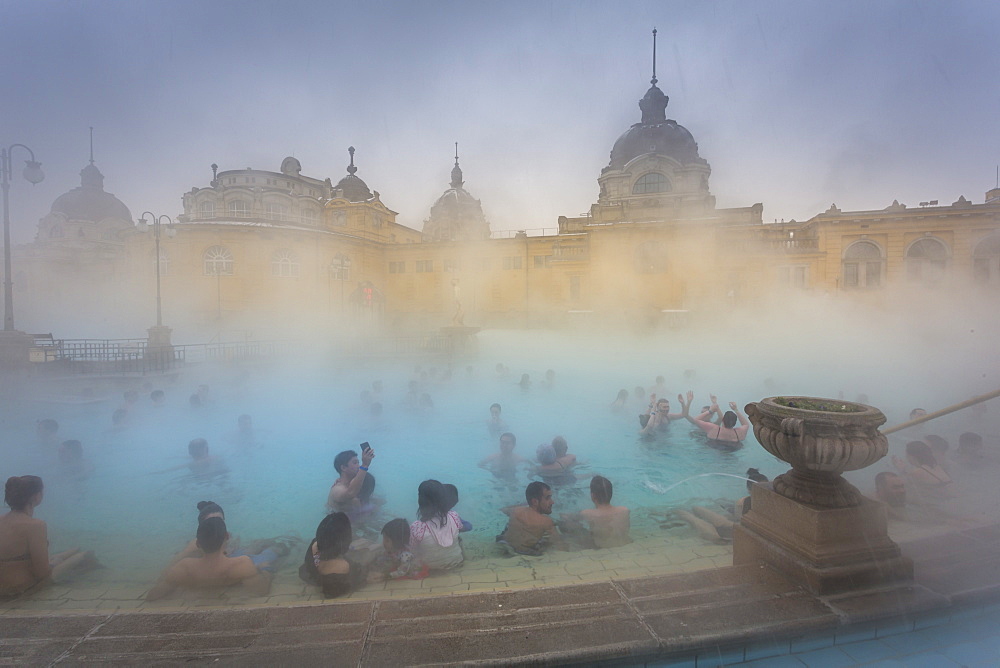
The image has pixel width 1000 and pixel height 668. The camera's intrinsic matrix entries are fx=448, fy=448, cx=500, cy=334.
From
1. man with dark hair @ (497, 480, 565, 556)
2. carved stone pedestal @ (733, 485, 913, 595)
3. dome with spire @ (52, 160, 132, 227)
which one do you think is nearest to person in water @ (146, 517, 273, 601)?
man with dark hair @ (497, 480, 565, 556)

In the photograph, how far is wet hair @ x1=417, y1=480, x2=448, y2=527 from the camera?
14.9 ft

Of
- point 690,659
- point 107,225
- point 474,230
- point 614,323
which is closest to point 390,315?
point 474,230

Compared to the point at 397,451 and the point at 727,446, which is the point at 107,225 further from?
the point at 727,446

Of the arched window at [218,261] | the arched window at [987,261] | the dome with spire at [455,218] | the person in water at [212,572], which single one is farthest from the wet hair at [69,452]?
the dome with spire at [455,218]

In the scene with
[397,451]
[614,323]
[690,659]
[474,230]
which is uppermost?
[474,230]

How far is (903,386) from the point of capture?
46.7 feet

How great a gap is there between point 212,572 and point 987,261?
1419 inches

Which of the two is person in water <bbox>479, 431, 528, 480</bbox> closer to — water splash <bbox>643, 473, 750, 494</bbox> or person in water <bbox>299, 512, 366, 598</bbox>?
water splash <bbox>643, 473, 750, 494</bbox>

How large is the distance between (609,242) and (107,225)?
47.8 m

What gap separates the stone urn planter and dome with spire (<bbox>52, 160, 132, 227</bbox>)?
55.6 m

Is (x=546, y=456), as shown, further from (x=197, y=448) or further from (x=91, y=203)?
(x=91, y=203)

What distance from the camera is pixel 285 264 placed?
3053 cm

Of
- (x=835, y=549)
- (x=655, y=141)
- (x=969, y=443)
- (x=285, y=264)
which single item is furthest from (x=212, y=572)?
(x=655, y=141)

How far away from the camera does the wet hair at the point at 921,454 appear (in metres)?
5.96
